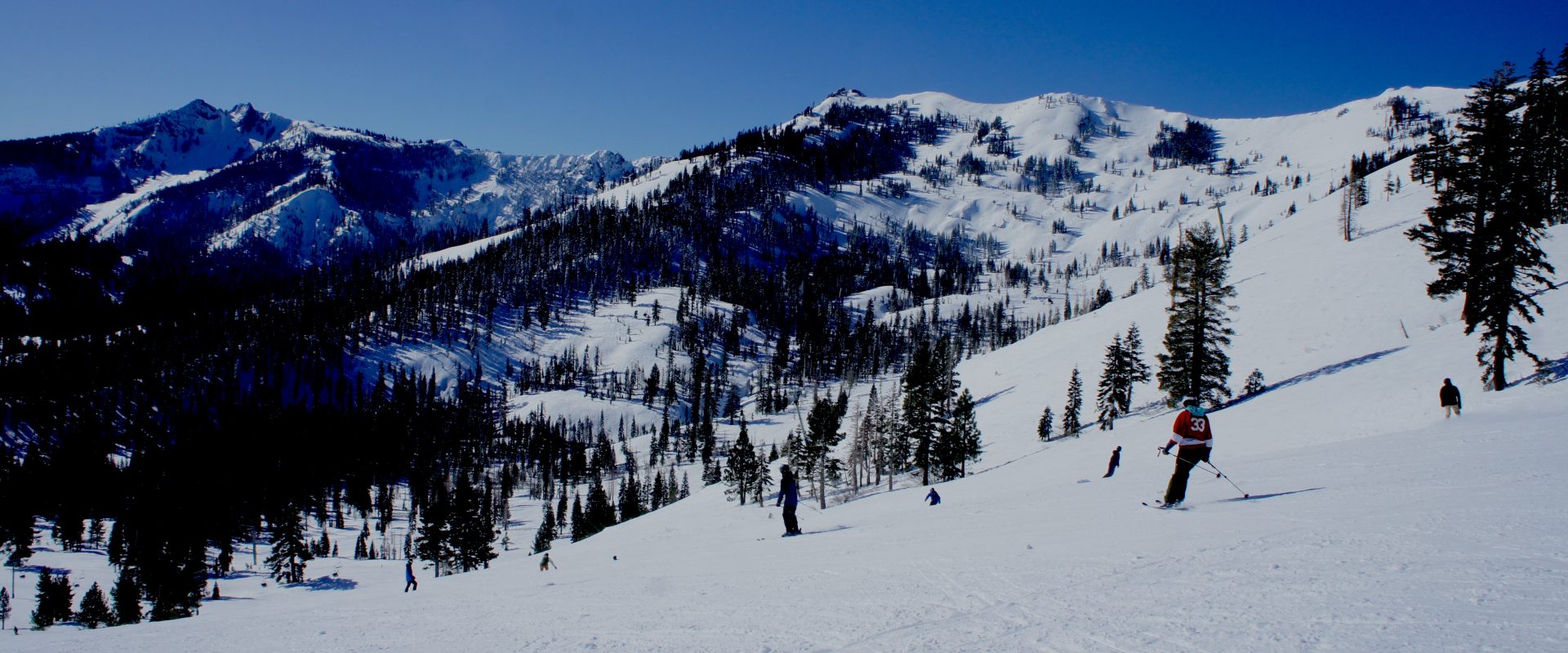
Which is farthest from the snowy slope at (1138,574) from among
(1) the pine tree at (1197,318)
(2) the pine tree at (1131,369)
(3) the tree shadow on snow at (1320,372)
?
(2) the pine tree at (1131,369)

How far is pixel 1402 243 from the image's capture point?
60531 mm

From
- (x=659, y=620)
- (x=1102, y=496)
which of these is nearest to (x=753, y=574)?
(x=659, y=620)

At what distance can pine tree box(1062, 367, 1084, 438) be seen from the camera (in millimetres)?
50469

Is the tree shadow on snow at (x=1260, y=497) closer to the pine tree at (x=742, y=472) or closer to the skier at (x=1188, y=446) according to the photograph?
the skier at (x=1188, y=446)

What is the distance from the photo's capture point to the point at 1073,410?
52.1m

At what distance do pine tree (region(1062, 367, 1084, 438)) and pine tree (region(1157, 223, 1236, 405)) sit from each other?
31.8 feet

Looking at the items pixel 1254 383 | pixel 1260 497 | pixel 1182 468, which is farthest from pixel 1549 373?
pixel 1182 468

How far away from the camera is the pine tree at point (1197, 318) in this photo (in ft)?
128

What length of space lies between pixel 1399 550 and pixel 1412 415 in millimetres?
21195

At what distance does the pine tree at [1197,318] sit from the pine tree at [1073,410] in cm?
971

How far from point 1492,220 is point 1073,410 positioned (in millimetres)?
28512

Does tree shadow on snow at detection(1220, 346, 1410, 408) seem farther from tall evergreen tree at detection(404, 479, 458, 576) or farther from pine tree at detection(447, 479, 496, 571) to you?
tall evergreen tree at detection(404, 479, 458, 576)

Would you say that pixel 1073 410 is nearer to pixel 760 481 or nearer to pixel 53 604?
pixel 760 481

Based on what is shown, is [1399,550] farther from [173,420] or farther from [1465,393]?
[173,420]
